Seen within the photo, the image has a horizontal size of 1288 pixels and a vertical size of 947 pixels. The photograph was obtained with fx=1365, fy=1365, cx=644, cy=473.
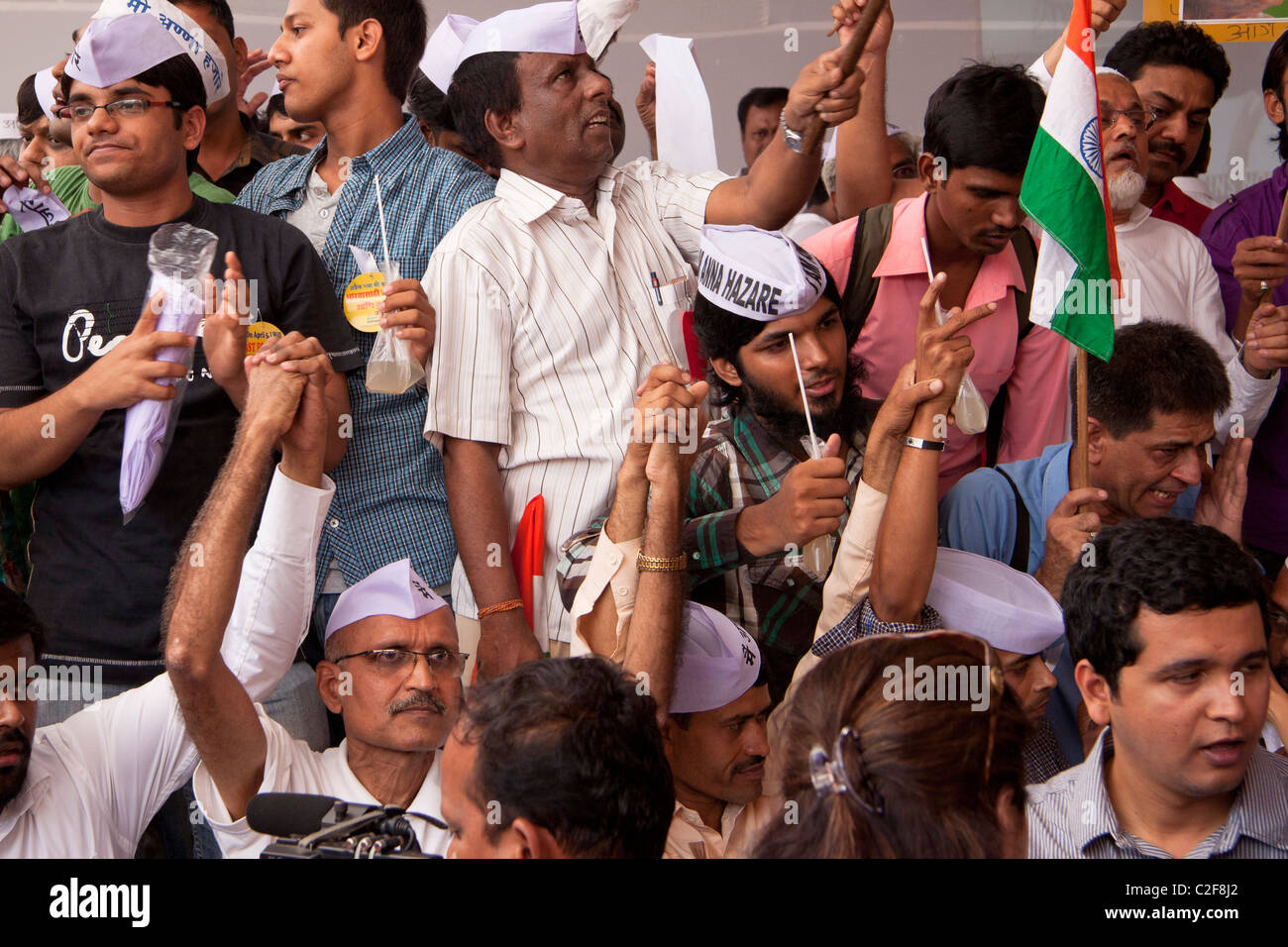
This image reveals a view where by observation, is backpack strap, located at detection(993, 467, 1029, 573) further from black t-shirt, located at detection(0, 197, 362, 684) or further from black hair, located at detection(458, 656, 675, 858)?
black t-shirt, located at detection(0, 197, 362, 684)

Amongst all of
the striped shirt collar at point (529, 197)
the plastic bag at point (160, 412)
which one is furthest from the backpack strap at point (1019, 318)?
the plastic bag at point (160, 412)

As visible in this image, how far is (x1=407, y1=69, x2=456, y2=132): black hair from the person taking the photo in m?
3.52

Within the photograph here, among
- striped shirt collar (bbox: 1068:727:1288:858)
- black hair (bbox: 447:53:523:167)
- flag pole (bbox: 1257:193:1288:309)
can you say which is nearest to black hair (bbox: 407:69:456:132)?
black hair (bbox: 447:53:523:167)

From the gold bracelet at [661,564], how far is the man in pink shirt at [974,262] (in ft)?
2.90

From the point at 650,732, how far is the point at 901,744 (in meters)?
0.36

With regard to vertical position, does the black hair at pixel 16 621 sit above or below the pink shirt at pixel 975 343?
below

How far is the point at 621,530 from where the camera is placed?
2543mm

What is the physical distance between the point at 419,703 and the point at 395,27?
5.11 feet

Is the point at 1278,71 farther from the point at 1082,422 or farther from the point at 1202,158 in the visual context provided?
the point at 1082,422

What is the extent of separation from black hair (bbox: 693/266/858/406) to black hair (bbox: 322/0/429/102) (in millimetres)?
894

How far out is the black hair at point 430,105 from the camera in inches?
139

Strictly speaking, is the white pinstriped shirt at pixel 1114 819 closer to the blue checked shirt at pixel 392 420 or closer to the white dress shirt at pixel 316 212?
the blue checked shirt at pixel 392 420

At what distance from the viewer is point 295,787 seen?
7.91ft

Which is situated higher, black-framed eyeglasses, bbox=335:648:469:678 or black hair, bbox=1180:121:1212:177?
black hair, bbox=1180:121:1212:177
